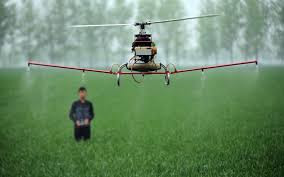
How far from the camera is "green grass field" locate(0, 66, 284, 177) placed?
65.1 ft

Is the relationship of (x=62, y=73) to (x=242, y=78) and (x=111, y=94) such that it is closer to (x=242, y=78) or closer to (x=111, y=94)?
(x=111, y=94)

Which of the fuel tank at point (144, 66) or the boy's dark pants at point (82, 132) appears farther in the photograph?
the boy's dark pants at point (82, 132)

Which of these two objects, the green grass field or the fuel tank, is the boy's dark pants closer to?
the green grass field

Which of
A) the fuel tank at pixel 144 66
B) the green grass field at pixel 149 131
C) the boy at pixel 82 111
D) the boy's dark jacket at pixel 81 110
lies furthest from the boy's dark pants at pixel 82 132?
the fuel tank at pixel 144 66

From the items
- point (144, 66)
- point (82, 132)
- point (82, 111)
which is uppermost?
point (144, 66)

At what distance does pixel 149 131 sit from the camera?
28703 mm

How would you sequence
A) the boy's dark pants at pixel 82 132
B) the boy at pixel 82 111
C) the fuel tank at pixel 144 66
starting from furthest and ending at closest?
1. the boy's dark pants at pixel 82 132
2. the boy at pixel 82 111
3. the fuel tank at pixel 144 66

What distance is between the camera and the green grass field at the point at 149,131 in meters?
19.8

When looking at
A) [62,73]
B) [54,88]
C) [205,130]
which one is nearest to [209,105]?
[205,130]

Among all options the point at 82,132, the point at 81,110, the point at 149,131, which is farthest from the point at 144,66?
the point at 149,131

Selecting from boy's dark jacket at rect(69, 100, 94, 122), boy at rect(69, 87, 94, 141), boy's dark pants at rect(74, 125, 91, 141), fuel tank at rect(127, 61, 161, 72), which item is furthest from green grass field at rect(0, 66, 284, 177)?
boy's dark jacket at rect(69, 100, 94, 122)

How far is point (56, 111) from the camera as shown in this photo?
38.9m

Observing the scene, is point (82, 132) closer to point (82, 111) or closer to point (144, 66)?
point (82, 111)

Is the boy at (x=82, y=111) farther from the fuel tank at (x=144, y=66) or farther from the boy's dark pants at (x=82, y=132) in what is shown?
the fuel tank at (x=144, y=66)
